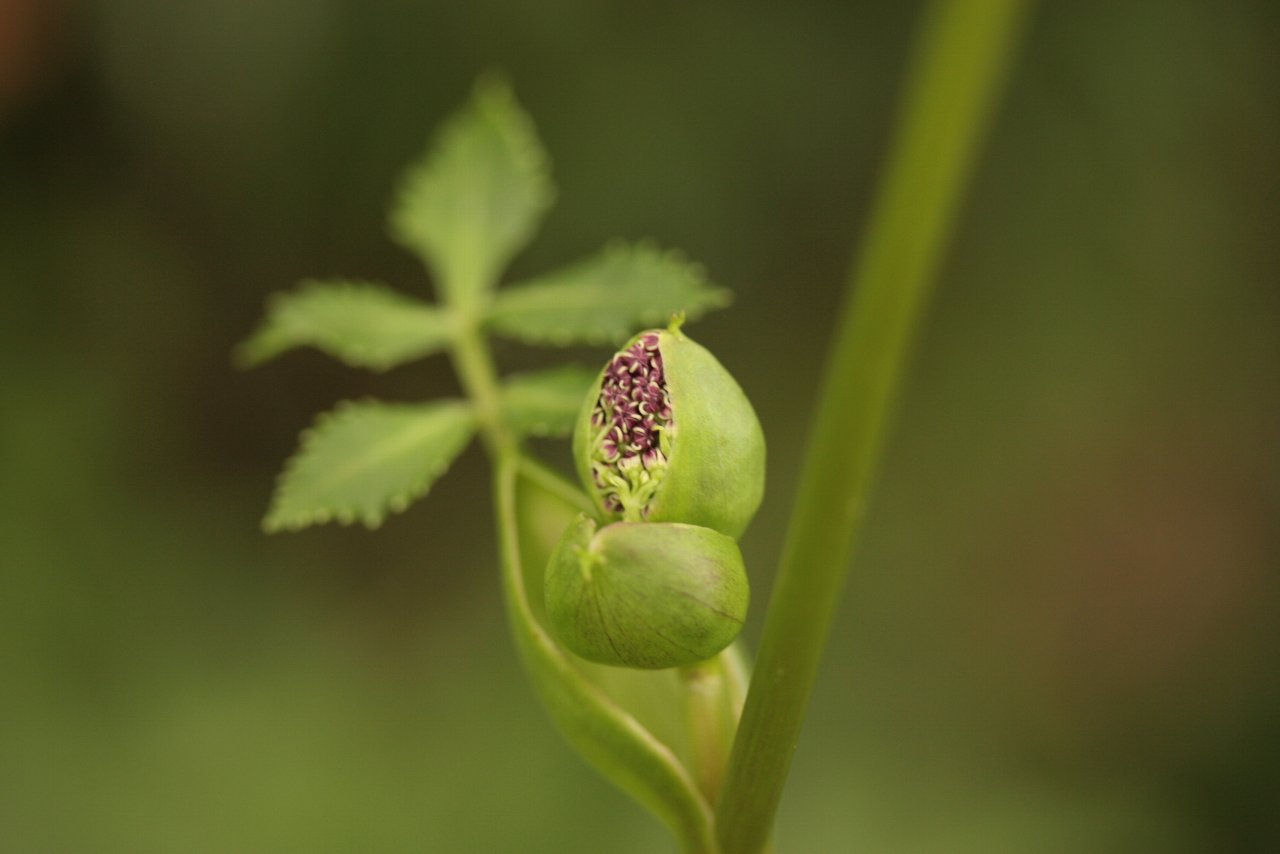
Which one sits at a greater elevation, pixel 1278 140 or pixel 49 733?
pixel 1278 140

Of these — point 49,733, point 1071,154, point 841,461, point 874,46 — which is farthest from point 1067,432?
point 841,461

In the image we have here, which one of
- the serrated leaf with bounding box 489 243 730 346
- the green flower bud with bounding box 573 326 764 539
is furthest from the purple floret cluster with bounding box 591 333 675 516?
the serrated leaf with bounding box 489 243 730 346

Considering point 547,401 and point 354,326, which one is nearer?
point 547,401

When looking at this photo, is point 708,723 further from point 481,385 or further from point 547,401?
point 481,385

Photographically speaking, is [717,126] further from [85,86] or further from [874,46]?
[85,86]

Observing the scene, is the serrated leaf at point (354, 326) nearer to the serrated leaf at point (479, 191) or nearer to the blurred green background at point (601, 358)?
the serrated leaf at point (479, 191)

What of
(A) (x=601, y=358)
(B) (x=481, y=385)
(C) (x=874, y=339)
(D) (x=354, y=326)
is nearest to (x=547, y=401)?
(B) (x=481, y=385)
